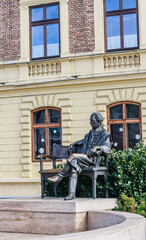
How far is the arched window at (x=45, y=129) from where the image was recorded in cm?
1555

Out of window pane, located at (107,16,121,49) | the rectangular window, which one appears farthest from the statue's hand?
the rectangular window

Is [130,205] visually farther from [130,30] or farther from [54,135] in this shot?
[130,30]

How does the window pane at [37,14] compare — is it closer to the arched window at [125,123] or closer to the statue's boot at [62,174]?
the arched window at [125,123]

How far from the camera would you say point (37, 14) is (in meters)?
16.2

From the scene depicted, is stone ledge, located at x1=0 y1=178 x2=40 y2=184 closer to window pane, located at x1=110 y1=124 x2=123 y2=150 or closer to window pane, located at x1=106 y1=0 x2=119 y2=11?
window pane, located at x1=110 y1=124 x2=123 y2=150

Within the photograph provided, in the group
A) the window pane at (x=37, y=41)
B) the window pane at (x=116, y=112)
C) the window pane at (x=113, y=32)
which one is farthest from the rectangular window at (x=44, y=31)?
the window pane at (x=116, y=112)

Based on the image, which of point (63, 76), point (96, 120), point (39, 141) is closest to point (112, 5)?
point (63, 76)

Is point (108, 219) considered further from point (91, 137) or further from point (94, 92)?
point (94, 92)

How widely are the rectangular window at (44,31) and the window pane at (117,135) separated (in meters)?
3.30

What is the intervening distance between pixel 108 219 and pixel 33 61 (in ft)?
33.0

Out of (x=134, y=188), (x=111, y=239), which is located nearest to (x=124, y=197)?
(x=134, y=188)

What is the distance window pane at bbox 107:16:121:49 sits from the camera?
15062mm

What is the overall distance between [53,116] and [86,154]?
7533 millimetres

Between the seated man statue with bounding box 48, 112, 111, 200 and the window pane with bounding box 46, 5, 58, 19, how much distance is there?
8092 millimetres
